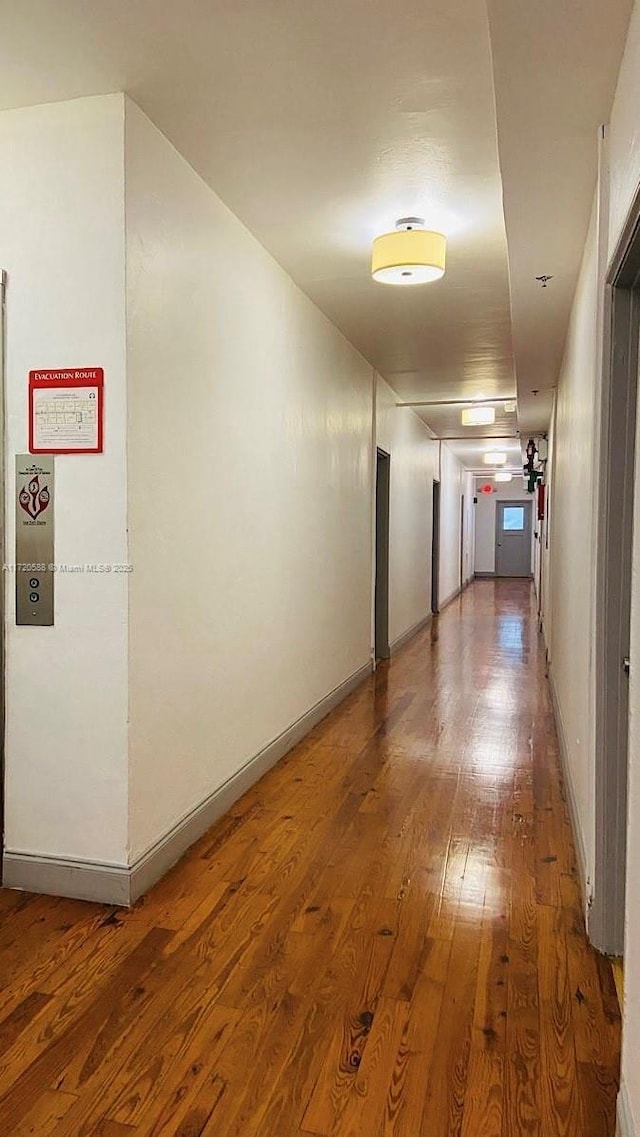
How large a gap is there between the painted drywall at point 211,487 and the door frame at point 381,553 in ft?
7.54

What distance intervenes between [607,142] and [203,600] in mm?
2093

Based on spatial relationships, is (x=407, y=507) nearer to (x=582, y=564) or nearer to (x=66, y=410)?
(x=582, y=564)

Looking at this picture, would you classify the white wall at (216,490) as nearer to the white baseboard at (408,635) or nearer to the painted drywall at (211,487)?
the painted drywall at (211,487)

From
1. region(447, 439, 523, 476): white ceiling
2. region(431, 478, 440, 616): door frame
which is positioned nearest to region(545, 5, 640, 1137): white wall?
region(431, 478, 440, 616): door frame

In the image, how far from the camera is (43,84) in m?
2.38

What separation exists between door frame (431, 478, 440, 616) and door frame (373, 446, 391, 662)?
3.84 meters

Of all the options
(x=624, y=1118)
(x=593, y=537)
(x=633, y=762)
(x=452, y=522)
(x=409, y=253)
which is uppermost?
(x=409, y=253)

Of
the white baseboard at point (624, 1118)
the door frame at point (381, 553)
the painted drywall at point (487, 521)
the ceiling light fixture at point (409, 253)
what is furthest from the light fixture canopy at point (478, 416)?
the painted drywall at point (487, 521)

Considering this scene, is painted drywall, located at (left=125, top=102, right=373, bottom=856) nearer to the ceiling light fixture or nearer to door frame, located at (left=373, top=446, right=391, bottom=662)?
the ceiling light fixture

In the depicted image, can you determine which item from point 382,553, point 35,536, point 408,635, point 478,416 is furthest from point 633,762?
point 408,635

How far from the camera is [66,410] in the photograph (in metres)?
2.57

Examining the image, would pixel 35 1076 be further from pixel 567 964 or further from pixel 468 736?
pixel 468 736

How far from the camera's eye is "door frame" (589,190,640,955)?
7.56ft

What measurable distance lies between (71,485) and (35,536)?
0.22m
